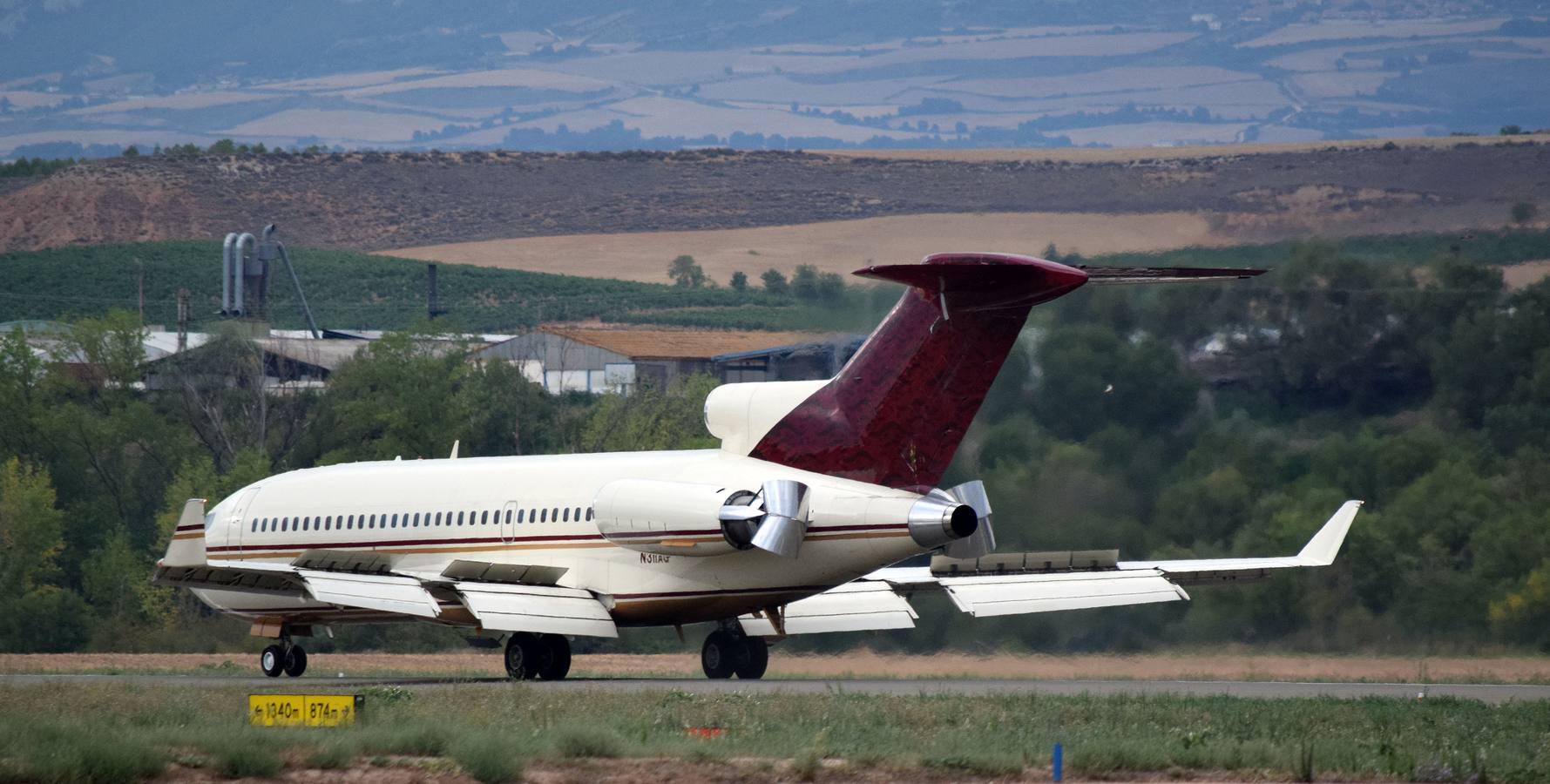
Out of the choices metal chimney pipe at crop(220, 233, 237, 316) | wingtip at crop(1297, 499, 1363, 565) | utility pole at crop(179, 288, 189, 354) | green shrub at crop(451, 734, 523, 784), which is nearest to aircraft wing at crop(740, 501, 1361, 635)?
wingtip at crop(1297, 499, 1363, 565)

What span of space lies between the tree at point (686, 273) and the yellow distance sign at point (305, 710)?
74.8 m

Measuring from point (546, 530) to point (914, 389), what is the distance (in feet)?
19.4

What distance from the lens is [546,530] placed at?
27.4m

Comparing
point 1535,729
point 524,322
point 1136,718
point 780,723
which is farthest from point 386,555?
point 524,322

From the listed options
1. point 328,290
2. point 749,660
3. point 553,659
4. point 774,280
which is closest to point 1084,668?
point 749,660

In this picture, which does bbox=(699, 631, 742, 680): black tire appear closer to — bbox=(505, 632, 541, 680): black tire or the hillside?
bbox=(505, 632, 541, 680): black tire

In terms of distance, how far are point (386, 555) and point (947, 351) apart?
9610 mm

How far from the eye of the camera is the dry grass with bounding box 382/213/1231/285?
43.5 metres

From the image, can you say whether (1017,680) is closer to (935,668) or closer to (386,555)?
(935,668)

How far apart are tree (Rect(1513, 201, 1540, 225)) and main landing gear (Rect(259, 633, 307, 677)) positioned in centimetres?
2495

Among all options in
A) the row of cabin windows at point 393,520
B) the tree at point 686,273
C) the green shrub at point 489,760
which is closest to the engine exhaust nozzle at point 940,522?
the row of cabin windows at point 393,520

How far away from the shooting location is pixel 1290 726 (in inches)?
744

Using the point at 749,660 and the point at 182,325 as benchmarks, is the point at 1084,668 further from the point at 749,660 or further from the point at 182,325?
the point at 182,325

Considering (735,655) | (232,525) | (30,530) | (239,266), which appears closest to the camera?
(735,655)
